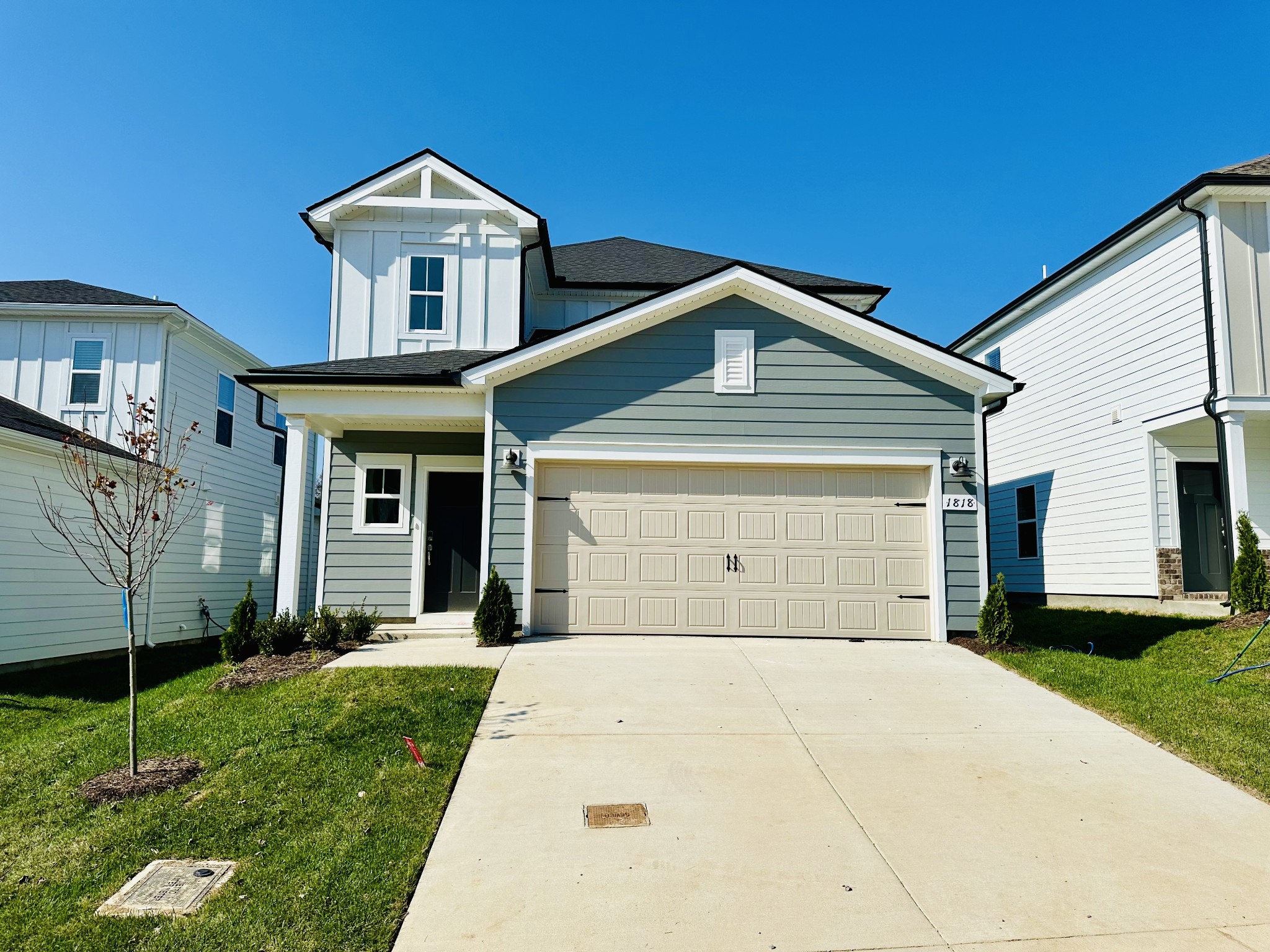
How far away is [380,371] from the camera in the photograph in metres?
9.80

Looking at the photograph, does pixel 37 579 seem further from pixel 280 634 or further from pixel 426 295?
pixel 426 295

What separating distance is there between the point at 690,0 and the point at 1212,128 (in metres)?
13.0

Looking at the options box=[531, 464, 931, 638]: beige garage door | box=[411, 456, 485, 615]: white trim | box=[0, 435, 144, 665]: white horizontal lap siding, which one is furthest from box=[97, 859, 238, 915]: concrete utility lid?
box=[0, 435, 144, 665]: white horizontal lap siding

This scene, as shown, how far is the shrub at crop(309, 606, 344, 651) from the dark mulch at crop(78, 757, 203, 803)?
3221 mm

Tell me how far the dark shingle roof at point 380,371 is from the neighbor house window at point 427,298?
1287 millimetres

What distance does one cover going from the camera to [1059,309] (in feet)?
47.4

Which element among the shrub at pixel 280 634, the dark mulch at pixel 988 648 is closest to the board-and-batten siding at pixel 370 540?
the shrub at pixel 280 634

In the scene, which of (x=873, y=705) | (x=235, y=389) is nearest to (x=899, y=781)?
(x=873, y=705)

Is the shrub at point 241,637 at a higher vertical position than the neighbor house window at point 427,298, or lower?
lower

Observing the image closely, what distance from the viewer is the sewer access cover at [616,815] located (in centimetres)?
435

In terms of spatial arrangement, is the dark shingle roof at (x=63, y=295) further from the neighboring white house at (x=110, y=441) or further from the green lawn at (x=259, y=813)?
the green lawn at (x=259, y=813)

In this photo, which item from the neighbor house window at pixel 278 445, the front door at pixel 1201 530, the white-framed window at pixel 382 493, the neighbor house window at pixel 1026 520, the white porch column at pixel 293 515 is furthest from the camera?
the neighbor house window at pixel 278 445

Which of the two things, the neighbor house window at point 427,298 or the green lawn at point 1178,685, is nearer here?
the green lawn at point 1178,685

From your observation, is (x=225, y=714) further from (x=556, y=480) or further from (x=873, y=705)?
(x=873, y=705)
